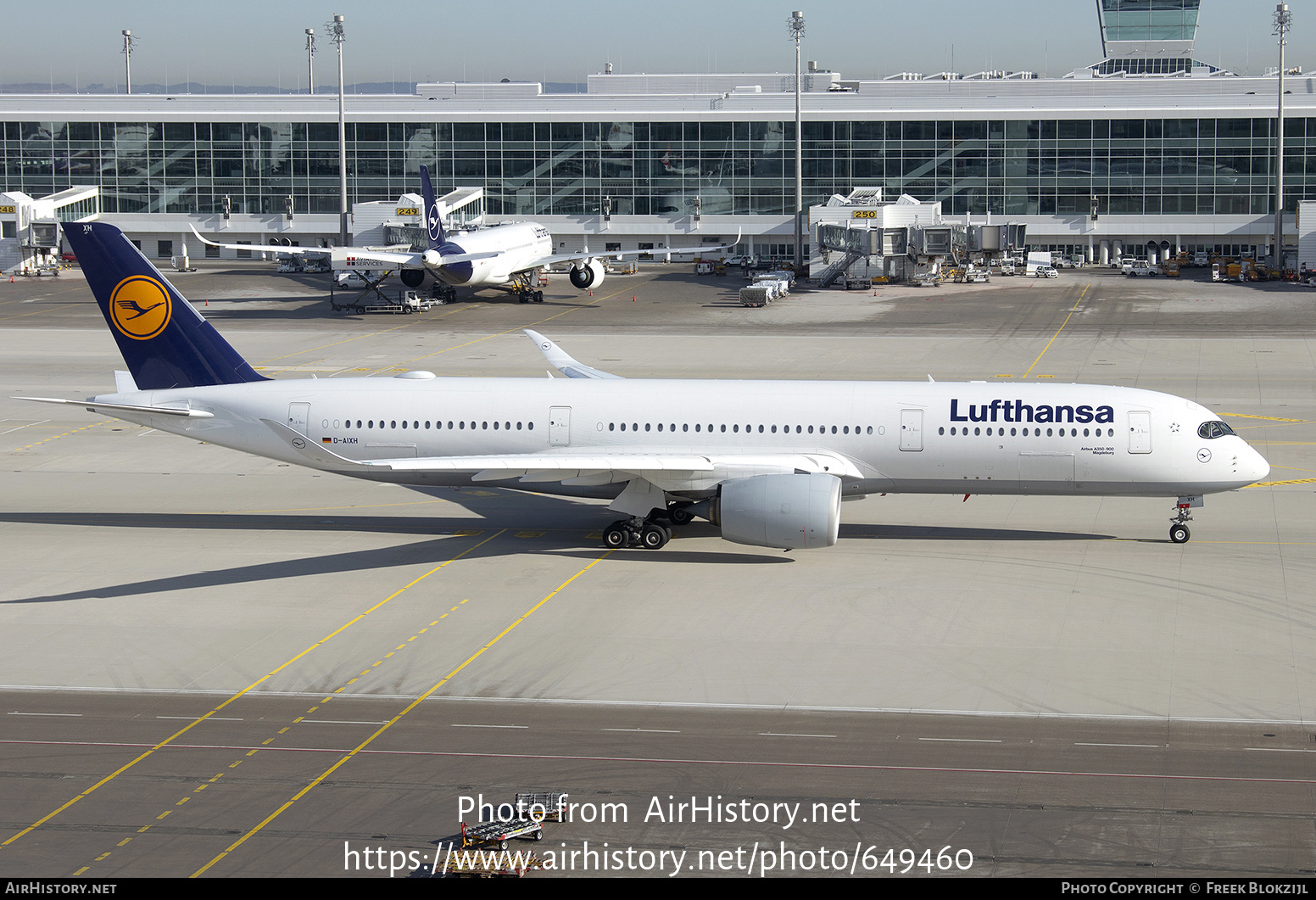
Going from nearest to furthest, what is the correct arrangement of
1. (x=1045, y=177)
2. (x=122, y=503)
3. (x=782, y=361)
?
(x=122, y=503)
(x=782, y=361)
(x=1045, y=177)

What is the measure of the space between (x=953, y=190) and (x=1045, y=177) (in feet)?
30.1

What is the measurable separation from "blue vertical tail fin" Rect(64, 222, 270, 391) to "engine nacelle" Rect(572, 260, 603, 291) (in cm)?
6917

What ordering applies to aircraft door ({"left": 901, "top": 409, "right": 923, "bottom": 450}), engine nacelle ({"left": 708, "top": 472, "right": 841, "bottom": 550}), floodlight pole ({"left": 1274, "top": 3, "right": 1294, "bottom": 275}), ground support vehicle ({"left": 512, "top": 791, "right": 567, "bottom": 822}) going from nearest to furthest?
ground support vehicle ({"left": 512, "top": 791, "right": 567, "bottom": 822}) → engine nacelle ({"left": 708, "top": 472, "right": 841, "bottom": 550}) → aircraft door ({"left": 901, "top": 409, "right": 923, "bottom": 450}) → floodlight pole ({"left": 1274, "top": 3, "right": 1294, "bottom": 275})

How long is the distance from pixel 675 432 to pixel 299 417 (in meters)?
10.2

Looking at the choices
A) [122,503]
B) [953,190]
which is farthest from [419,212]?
[122,503]

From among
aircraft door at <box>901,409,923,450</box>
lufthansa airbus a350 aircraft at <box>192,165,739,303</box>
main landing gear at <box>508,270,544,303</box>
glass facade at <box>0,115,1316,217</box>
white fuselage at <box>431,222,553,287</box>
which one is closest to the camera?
aircraft door at <box>901,409,923,450</box>

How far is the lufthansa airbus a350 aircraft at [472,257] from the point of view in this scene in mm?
93062

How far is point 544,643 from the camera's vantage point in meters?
27.6

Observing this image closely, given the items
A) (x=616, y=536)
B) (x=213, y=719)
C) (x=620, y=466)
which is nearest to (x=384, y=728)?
(x=213, y=719)

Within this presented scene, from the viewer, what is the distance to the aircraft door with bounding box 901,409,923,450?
34625 millimetres

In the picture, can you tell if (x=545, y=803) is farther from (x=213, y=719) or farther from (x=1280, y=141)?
(x=1280, y=141)

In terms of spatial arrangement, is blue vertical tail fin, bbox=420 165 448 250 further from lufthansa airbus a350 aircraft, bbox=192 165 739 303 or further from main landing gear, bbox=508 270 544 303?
main landing gear, bbox=508 270 544 303

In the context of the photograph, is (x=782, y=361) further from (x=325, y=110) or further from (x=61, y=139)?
(x=61, y=139)

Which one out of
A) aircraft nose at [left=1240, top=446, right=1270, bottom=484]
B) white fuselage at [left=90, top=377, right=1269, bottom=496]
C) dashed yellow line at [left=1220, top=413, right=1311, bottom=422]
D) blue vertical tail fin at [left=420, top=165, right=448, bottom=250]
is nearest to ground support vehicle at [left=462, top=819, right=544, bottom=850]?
white fuselage at [left=90, top=377, right=1269, bottom=496]
